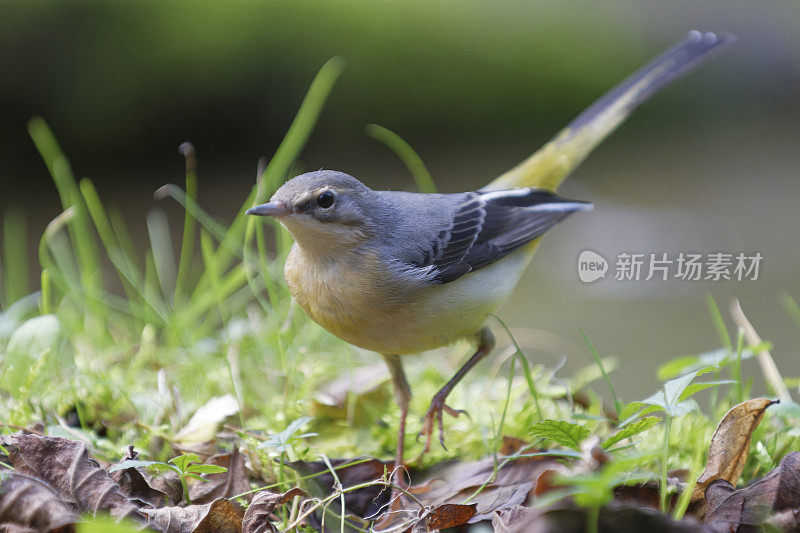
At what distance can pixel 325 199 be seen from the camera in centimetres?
212

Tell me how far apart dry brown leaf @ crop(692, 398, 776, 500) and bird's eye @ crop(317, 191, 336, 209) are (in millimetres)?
1164

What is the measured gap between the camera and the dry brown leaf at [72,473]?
1627 mm

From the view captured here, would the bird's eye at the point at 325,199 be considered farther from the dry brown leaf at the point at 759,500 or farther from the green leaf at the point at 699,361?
the dry brown leaf at the point at 759,500

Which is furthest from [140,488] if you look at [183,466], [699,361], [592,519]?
[699,361]

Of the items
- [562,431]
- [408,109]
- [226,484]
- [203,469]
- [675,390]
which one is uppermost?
[408,109]

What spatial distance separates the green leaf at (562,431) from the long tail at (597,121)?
1457 millimetres

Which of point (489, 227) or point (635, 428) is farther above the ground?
point (489, 227)

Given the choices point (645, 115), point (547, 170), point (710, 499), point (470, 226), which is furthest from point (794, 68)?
point (710, 499)

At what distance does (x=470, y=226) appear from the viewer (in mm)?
2523

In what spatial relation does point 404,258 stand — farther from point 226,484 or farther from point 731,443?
point 731,443

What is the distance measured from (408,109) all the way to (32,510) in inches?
266

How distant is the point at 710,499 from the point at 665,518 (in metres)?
0.50

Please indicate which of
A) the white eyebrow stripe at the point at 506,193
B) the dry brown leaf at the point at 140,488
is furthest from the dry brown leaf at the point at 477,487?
the white eyebrow stripe at the point at 506,193

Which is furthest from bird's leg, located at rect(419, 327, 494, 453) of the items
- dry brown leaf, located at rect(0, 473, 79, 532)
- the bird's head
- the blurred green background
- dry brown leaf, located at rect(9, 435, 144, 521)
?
the blurred green background
